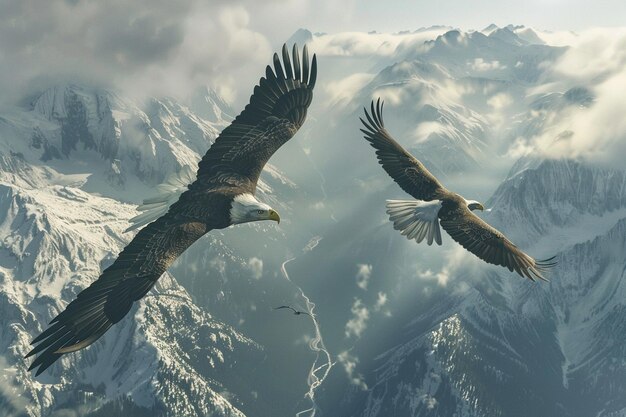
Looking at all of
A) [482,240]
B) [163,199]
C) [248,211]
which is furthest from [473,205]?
[163,199]

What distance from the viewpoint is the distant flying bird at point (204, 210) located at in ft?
104

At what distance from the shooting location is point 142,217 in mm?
41750

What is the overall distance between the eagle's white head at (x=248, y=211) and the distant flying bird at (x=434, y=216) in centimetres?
849

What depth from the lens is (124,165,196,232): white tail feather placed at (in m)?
41.9

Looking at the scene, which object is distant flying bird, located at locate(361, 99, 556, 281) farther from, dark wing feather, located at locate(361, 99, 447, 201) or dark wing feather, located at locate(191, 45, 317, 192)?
dark wing feather, located at locate(191, 45, 317, 192)

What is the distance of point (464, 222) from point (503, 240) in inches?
101

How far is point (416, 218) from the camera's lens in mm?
42062

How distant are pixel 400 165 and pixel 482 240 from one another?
7.69 meters

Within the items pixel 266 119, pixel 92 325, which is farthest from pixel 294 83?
pixel 92 325

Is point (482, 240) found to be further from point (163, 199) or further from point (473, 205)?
point (163, 199)

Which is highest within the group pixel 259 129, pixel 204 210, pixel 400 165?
pixel 259 129

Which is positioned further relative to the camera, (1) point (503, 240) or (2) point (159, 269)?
(1) point (503, 240)

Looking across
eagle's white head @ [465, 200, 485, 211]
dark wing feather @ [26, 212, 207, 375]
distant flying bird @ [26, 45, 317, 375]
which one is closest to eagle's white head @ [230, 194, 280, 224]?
distant flying bird @ [26, 45, 317, 375]

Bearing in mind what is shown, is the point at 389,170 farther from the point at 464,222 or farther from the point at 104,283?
the point at 104,283
